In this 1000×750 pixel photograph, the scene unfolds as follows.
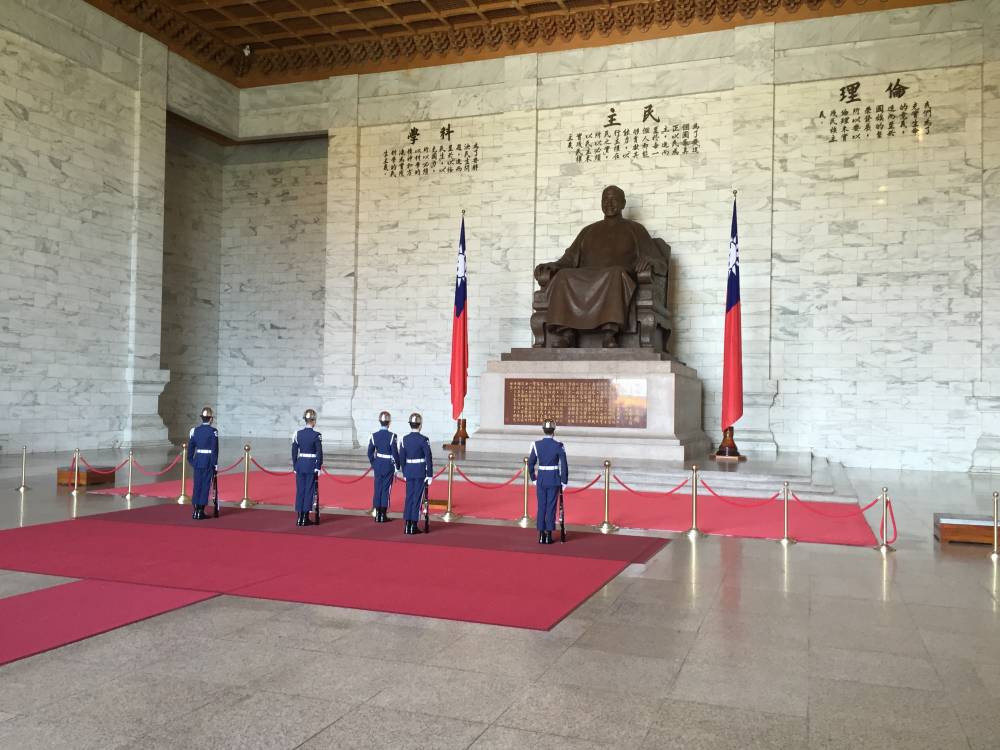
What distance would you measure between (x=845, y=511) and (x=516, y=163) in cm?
693

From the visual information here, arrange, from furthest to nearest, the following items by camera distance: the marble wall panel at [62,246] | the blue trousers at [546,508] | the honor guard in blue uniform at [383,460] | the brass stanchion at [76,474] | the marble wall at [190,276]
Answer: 1. the marble wall at [190,276]
2. the marble wall panel at [62,246]
3. the brass stanchion at [76,474]
4. the honor guard in blue uniform at [383,460]
5. the blue trousers at [546,508]

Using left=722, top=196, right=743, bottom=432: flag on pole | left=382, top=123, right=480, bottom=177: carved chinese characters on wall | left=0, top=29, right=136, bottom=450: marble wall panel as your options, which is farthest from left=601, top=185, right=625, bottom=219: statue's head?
left=0, top=29, right=136, bottom=450: marble wall panel

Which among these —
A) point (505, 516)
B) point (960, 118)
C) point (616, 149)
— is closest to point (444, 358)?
point (616, 149)

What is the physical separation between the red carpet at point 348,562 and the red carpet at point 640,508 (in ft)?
2.31

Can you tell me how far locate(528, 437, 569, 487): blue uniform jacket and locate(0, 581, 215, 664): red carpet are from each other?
205 cm

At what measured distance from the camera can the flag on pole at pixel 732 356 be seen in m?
9.09

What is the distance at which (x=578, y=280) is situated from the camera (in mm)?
9391

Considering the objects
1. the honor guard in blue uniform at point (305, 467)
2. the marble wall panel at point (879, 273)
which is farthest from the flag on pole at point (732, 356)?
the honor guard in blue uniform at point (305, 467)

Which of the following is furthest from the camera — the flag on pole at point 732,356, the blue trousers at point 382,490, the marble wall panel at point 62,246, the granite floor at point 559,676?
the marble wall panel at point 62,246

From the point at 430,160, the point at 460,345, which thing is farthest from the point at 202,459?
the point at 430,160

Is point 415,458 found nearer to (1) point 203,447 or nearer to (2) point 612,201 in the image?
(1) point 203,447

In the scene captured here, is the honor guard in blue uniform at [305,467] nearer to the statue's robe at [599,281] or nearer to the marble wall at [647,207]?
the statue's robe at [599,281]

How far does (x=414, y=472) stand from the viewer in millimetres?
5152

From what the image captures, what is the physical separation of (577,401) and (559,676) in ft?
20.7
